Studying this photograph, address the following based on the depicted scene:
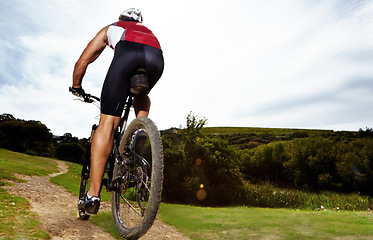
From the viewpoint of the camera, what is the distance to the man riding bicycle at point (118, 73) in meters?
3.36

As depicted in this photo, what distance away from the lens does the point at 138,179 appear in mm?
3412

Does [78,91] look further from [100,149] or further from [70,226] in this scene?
[70,226]

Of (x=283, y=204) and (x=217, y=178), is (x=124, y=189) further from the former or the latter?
(x=283, y=204)

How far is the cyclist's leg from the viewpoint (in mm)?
3477

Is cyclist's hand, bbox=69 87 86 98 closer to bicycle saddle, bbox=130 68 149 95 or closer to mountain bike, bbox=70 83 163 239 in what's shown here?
mountain bike, bbox=70 83 163 239

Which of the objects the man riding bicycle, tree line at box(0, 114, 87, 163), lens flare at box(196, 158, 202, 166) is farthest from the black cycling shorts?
tree line at box(0, 114, 87, 163)

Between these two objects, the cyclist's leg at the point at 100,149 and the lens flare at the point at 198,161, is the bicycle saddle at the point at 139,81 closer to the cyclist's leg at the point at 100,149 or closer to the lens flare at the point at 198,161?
the cyclist's leg at the point at 100,149

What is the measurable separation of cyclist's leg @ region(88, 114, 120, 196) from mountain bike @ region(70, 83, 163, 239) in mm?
224

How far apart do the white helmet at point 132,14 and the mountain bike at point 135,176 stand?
1063mm

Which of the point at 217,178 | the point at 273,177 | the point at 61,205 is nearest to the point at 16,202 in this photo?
the point at 61,205

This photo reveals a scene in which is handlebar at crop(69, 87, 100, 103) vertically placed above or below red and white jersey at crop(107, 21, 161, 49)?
below

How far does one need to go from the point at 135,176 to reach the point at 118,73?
4.11ft

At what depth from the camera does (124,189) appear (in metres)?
3.70

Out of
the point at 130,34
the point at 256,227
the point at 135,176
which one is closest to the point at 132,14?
the point at 130,34
